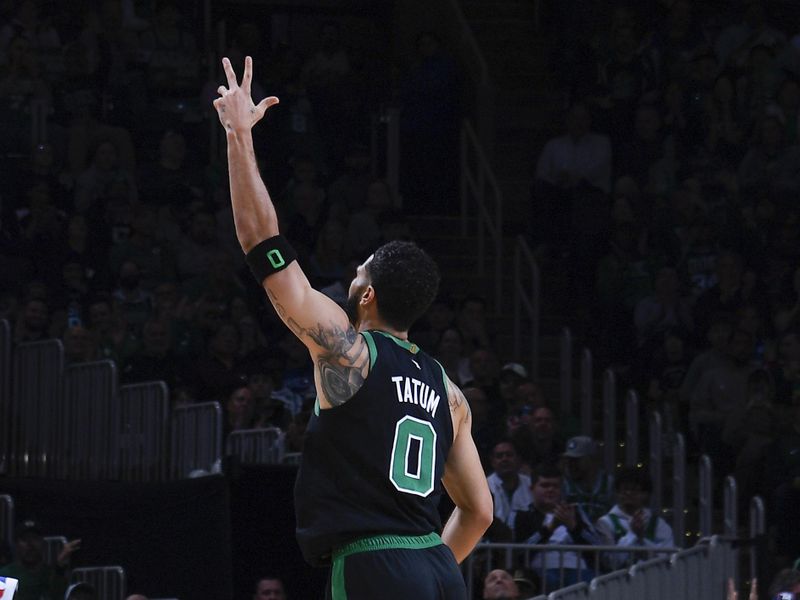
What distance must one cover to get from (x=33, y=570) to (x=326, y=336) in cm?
624

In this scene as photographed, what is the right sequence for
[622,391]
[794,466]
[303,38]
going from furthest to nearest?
[303,38]
[622,391]
[794,466]

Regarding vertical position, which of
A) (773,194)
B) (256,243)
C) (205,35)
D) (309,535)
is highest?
(205,35)

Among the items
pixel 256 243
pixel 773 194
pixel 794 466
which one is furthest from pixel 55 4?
pixel 256 243

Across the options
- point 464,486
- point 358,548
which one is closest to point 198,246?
point 464,486

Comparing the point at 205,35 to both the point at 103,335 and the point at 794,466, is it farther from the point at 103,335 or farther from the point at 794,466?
the point at 794,466

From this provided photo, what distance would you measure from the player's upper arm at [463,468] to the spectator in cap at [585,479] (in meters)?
7.11

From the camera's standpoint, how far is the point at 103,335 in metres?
13.3

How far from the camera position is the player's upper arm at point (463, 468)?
5457 mm

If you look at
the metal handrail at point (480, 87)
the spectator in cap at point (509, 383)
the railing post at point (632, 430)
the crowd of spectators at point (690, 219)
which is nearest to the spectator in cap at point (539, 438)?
the spectator in cap at point (509, 383)

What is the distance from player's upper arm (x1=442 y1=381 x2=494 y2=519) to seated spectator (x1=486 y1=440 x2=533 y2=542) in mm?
6574

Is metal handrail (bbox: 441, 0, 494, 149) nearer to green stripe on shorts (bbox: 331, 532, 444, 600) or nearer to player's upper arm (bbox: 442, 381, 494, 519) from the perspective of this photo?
player's upper arm (bbox: 442, 381, 494, 519)

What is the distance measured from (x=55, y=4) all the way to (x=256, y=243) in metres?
13.8

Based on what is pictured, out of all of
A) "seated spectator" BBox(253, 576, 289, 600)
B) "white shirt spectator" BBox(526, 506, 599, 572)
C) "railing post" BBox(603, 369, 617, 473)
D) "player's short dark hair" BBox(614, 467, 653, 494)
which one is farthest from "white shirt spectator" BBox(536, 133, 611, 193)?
"seated spectator" BBox(253, 576, 289, 600)

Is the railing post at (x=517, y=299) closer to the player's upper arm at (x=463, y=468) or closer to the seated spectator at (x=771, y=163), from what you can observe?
the seated spectator at (x=771, y=163)
